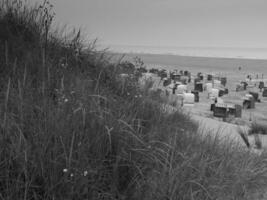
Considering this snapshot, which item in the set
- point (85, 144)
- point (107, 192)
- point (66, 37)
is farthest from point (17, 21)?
point (107, 192)

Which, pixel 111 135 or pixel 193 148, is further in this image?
pixel 193 148

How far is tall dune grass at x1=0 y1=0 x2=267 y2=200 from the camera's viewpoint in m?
1.52

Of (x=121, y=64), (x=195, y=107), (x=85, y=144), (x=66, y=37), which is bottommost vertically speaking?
(x=195, y=107)

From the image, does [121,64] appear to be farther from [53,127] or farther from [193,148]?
[53,127]

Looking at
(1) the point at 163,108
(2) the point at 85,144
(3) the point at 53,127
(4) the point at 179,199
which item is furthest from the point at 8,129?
(1) the point at 163,108

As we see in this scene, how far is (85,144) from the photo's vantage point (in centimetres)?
166

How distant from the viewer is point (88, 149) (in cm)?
170

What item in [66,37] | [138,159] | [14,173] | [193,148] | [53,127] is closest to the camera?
[14,173]

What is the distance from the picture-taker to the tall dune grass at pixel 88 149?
152 centimetres

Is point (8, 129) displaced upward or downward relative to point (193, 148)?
upward

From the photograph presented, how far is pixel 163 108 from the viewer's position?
3082 millimetres

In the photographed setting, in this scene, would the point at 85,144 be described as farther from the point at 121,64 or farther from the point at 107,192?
the point at 121,64

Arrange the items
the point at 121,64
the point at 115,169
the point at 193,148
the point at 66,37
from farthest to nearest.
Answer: the point at 121,64 → the point at 66,37 → the point at 193,148 → the point at 115,169

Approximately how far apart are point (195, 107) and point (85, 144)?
7.81m
